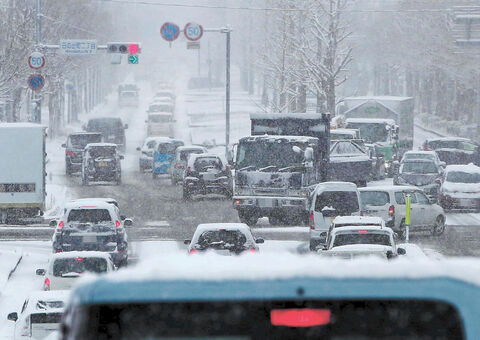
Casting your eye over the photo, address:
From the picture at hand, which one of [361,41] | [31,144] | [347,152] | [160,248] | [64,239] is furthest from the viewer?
[361,41]

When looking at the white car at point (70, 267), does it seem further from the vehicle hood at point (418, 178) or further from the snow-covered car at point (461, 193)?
the vehicle hood at point (418, 178)

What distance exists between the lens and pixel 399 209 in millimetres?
30438

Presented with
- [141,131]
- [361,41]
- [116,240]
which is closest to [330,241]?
[116,240]

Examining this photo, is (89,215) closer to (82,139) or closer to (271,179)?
(271,179)

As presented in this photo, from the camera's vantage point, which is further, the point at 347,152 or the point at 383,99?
the point at 383,99

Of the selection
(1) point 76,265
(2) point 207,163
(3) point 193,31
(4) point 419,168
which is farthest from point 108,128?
(1) point 76,265

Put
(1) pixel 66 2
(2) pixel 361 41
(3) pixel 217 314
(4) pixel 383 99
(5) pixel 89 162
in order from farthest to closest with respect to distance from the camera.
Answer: (2) pixel 361 41, (1) pixel 66 2, (4) pixel 383 99, (5) pixel 89 162, (3) pixel 217 314

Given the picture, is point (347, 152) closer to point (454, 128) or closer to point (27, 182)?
point (27, 182)

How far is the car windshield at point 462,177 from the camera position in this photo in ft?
124

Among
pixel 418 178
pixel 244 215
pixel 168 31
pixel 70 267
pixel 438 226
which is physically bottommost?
pixel 438 226

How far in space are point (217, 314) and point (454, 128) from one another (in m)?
77.5

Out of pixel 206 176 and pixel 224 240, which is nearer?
pixel 224 240

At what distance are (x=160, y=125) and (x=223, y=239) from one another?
53571 millimetres

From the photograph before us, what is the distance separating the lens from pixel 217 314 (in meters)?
3.06
